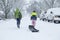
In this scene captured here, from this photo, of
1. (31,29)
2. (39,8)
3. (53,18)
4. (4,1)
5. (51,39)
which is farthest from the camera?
(39,8)

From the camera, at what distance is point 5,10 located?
151ft

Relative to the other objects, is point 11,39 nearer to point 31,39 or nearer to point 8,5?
point 31,39

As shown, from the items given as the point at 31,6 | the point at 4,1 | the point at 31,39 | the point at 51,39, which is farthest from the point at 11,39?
the point at 31,6

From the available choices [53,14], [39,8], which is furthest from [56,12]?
[39,8]

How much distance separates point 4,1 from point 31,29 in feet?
97.1

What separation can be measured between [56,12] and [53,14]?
1.87 ft

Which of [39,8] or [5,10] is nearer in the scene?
[5,10]

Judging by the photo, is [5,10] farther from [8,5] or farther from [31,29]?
[31,29]

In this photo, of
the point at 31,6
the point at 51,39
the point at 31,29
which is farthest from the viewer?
the point at 31,6

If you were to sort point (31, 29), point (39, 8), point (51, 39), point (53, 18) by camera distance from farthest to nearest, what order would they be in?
point (39, 8) → point (53, 18) → point (31, 29) → point (51, 39)

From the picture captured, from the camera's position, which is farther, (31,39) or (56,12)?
(56,12)

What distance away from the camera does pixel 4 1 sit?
45.0 meters

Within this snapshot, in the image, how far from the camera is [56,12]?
1115 inches

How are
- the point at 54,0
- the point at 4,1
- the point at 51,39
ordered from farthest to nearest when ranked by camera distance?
the point at 54,0, the point at 4,1, the point at 51,39
